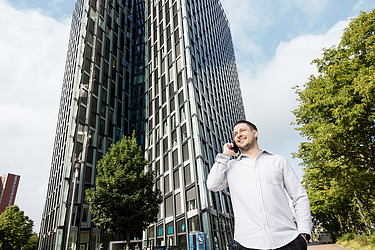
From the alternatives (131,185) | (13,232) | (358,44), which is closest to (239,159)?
(358,44)

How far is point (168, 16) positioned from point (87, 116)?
68.3 ft

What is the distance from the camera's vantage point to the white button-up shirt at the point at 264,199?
6.38 feet

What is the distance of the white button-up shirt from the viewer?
194 cm

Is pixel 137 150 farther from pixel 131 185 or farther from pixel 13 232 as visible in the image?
pixel 13 232

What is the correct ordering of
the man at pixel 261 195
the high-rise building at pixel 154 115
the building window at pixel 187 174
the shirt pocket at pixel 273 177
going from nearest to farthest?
1. the man at pixel 261 195
2. the shirt pocket at pixel 273 177
3. the building window at pixel 187 174
4. the high-rise building at pixel 154 115

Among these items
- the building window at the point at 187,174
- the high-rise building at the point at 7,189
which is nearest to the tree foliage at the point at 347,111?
the building window at the point at 187,174

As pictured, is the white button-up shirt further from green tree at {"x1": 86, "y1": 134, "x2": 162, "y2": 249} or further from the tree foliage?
green tree at {"x1": 86, "y1": 134, "x2": 162, "y2": 249}

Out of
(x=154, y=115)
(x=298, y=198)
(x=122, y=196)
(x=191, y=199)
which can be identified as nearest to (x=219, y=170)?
(x=298, y=198)

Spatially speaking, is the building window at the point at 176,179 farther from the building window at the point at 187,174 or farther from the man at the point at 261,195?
the man at the point at 261,195

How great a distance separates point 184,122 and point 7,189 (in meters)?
120

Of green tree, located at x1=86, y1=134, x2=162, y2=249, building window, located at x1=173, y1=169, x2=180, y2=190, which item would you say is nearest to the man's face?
green tree, located at x1=86, y1=134, x2=162, y2=249

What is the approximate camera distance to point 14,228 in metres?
35.9

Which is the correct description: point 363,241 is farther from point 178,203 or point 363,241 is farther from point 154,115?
point 154,115

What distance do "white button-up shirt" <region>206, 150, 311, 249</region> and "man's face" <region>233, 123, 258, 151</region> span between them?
0.12m
